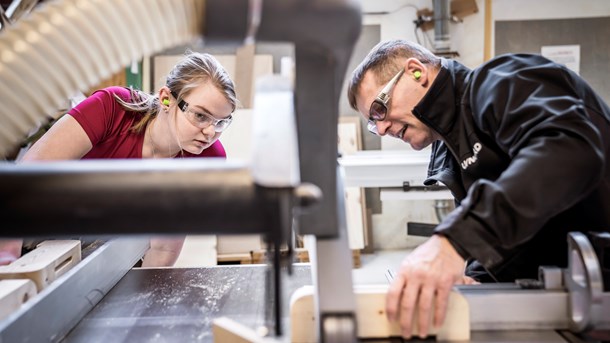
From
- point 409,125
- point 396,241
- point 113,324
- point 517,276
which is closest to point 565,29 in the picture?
point 396,241

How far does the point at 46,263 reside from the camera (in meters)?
1.00

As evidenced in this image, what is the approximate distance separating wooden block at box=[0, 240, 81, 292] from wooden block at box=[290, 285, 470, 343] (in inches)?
23.3

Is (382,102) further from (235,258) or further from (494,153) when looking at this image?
(235,258)

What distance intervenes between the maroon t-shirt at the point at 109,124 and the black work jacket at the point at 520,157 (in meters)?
1.06

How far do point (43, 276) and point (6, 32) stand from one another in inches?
25.8

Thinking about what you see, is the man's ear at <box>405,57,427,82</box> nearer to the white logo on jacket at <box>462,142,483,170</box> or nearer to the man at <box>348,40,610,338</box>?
the man at <box>348,40,610,338</box>

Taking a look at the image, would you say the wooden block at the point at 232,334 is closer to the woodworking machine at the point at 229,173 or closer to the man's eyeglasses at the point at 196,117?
the woodworking machine at the point at 229,173

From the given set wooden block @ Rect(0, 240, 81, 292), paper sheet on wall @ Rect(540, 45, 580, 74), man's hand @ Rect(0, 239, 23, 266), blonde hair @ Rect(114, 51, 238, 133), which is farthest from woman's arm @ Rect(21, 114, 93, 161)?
paper sheet on wall @ Rect(540, 45, 580, 74)

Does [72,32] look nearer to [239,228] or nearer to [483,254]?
[239,228]

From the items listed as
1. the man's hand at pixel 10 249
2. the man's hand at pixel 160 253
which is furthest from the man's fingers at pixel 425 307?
the man's hand at pixel 160 253

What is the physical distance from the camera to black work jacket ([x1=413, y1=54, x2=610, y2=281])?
774mm

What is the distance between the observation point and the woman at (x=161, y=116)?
5.25ft

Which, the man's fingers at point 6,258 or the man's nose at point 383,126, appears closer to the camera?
the man's fingers at point 6,258

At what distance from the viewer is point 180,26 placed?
19.1 inches
